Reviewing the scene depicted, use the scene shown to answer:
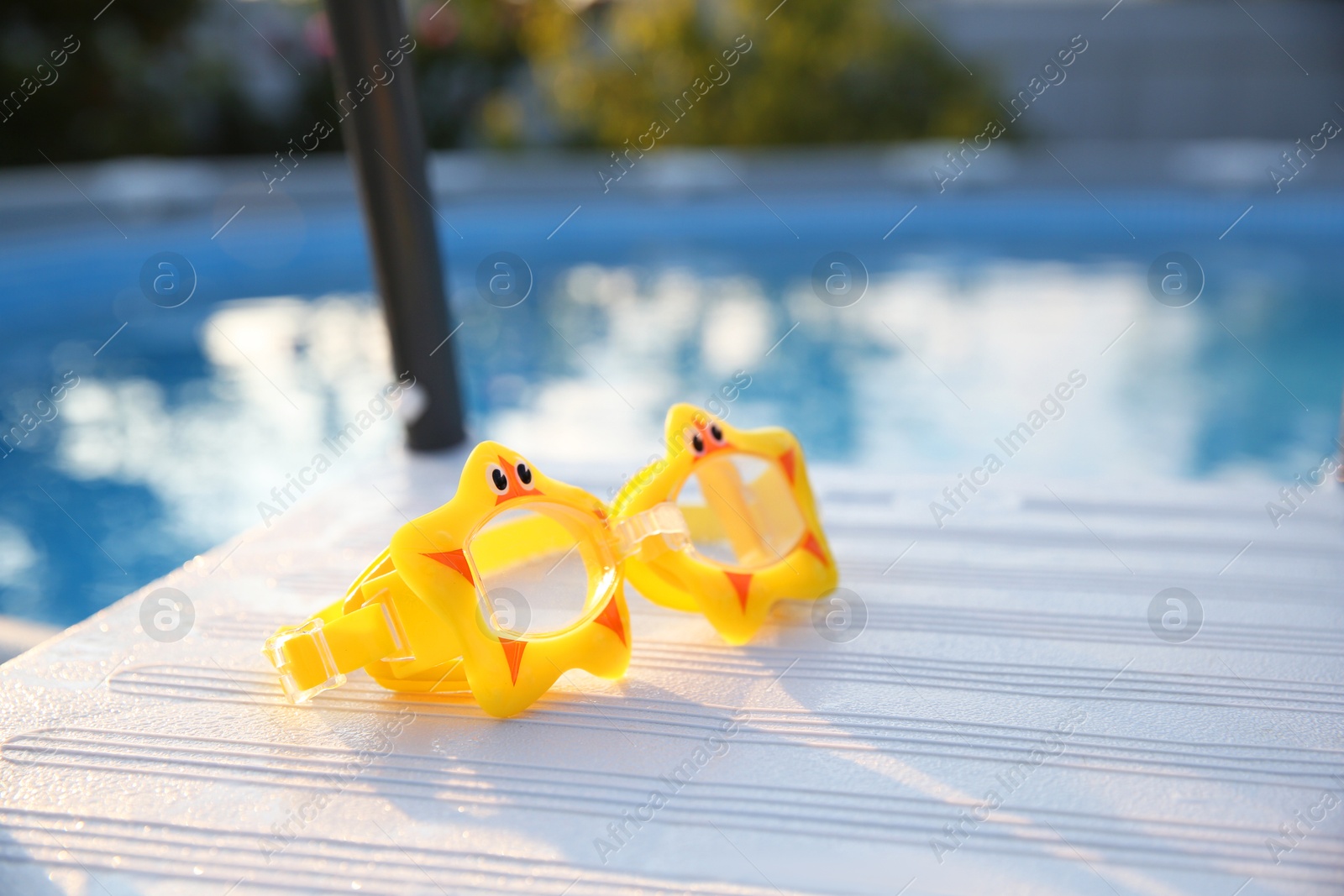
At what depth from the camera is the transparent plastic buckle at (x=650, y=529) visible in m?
1.80

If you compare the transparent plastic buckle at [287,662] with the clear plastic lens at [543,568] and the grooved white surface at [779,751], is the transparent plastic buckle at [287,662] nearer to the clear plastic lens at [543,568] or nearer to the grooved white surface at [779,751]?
the grooved white surface at [779,751]

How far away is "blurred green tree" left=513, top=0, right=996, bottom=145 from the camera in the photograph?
9.01 meters

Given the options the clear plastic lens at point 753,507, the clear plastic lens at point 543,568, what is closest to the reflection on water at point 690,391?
the clear plastic lens at point 543,568

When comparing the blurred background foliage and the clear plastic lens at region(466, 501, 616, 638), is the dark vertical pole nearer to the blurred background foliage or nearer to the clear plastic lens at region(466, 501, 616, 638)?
the clear plastic lens at region(466, 501, 616, 638)

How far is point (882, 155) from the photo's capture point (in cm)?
845

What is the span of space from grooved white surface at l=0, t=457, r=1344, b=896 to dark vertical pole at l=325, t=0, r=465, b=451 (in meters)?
0.82

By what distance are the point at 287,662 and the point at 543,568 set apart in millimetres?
648

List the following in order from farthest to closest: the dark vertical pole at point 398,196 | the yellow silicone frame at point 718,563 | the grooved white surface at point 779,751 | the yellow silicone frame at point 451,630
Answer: the dark vertical pole at point 398,196, the yellow silicone frame at point 718,563, the yellow silicone frame at point 451,630, the grooved white surface at point 779,751

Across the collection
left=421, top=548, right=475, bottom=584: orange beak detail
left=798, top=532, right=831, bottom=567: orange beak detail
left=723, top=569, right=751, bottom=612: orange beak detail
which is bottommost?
left=421, top=548, right=475, bottom=584: orange beak detail

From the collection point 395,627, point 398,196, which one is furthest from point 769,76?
point 395,627

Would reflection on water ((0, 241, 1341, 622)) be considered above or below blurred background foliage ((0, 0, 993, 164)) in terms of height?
below

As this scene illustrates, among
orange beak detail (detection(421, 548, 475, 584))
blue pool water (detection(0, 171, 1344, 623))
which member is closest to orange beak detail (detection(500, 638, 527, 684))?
orange beak detail (detection(421, 548, 475, 584))

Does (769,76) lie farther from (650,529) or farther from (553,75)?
(650,529)

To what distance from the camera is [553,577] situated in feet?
7.15
